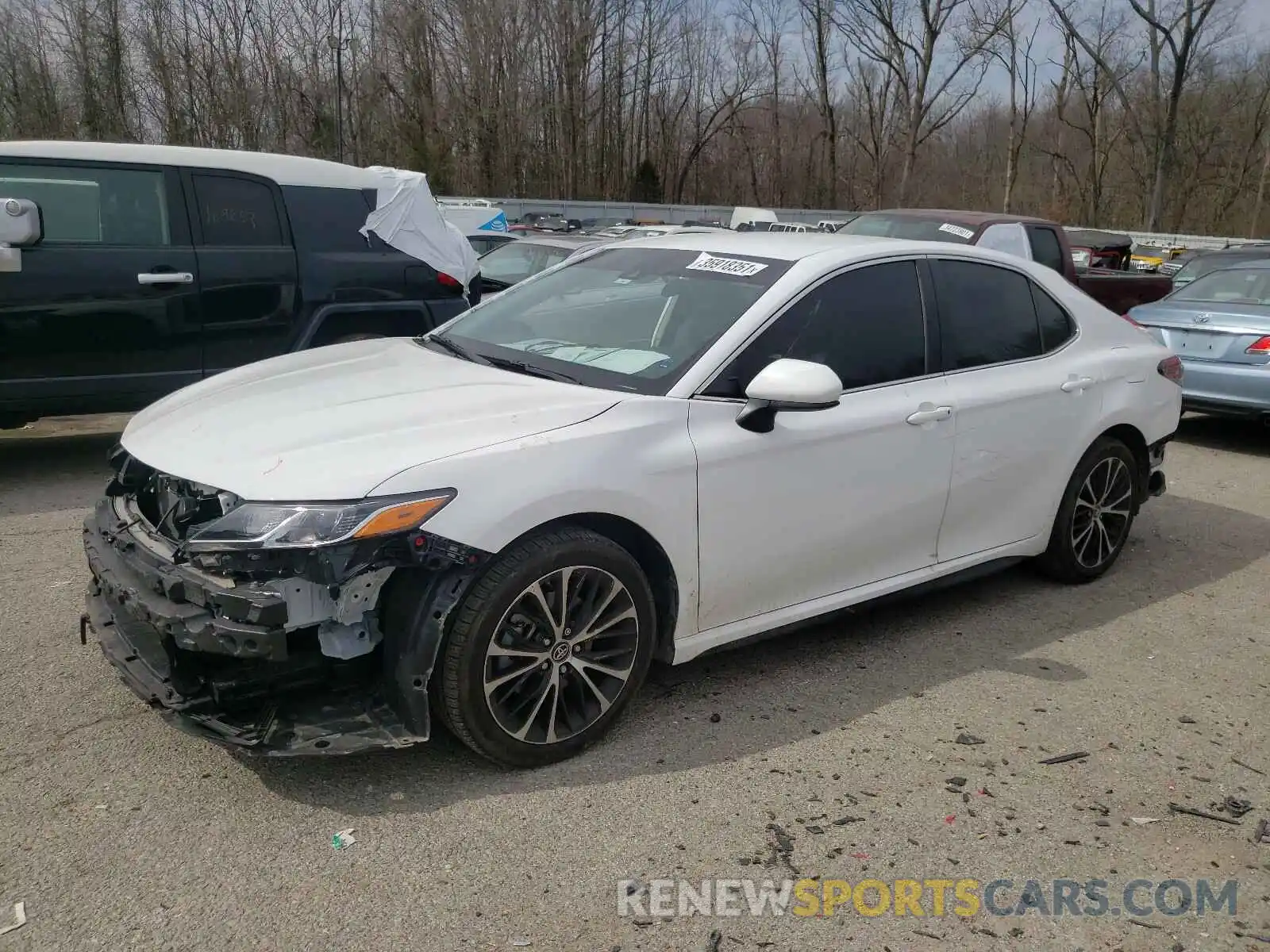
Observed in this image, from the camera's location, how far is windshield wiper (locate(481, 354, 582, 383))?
363 cm

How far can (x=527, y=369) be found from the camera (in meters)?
3.76

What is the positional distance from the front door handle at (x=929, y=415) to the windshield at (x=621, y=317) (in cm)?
78

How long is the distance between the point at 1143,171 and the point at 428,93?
31692mm

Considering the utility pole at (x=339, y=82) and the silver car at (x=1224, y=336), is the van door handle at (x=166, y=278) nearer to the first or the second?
the silver car at (x=1224, y=336)

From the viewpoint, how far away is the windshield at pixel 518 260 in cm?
1084

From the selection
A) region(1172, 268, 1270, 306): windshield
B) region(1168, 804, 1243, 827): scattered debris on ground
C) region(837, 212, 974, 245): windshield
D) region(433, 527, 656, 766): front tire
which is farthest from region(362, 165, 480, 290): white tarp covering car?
region(1172, 268, 1270, 306): windshield

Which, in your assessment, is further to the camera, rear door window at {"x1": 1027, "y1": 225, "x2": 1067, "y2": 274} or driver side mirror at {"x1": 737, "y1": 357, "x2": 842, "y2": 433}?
rear door window at {"x1": 1027, "y1": 225, "x2": 1067, "y2": 274}

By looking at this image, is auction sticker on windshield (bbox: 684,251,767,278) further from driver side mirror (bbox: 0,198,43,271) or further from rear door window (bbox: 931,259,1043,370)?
driver side mirror (bbox: 0,198,43,271)

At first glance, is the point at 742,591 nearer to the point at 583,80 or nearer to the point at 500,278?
the point at 500,278

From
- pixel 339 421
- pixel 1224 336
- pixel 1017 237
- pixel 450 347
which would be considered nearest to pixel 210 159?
pixel 450 347

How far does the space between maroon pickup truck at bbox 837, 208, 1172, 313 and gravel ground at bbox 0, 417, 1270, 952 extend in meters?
6.83

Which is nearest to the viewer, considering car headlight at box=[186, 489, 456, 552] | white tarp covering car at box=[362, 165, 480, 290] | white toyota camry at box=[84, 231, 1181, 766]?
car headlight at box=[186, 489, 456, 552]

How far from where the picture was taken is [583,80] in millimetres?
42656

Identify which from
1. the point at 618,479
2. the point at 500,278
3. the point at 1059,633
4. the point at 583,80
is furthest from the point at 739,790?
the point at 583,80
